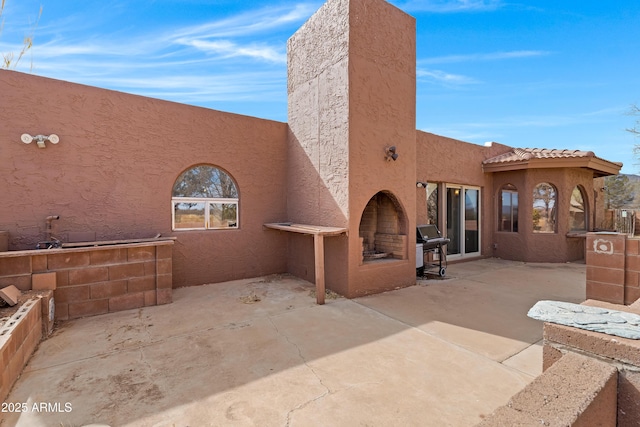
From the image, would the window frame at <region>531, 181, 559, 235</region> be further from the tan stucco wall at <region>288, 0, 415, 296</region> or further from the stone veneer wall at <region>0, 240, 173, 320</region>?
the stone veneer wall at <region>0, 240, 173, 320</region>

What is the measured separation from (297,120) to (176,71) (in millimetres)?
4534

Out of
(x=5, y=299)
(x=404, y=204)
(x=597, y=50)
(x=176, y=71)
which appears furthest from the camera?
(x=597, y=50)

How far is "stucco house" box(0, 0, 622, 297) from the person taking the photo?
16.9 ft

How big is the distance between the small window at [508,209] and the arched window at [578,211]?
5.77 ft

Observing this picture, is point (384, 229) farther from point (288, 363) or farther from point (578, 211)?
point (578, 211)

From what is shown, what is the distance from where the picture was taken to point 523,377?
287 centimetres

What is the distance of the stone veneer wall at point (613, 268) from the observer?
410cm

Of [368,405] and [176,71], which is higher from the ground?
[176,71]

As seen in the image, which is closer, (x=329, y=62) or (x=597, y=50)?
(x=329, y=62)

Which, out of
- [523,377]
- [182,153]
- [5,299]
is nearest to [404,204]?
[523,377]

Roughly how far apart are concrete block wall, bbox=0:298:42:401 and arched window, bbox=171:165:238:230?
9.59 feet

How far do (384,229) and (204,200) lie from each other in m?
4.55

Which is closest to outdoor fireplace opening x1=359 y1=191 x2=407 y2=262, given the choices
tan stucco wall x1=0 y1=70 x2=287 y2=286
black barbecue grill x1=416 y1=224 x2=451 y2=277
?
black barbecue grill x1=416 y1=224 x2=451 y2=277

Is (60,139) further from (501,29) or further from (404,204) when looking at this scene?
(501,29)
